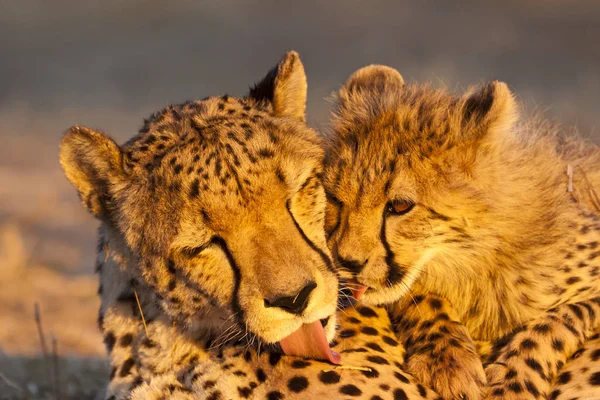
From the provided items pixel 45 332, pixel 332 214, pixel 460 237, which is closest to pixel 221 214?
pixel 332 214

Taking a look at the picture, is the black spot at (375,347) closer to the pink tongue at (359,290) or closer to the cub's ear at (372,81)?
the pink tongue at (359,290)

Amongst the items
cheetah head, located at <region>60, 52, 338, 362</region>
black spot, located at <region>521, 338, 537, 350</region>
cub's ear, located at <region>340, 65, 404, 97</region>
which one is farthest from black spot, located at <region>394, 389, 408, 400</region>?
cub's ear, located at <region>340, 65, 404, 97</region>

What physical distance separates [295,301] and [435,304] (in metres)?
0.80

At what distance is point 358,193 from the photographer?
2781 millimetres

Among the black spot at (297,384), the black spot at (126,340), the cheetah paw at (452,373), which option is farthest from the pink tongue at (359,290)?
the black spot at (126,340)

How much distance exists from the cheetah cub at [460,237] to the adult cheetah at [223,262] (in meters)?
0.14

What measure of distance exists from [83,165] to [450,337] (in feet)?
3.94

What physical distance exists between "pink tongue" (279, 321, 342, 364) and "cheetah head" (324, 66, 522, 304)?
285 millimetres

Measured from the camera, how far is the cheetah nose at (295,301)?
223cm

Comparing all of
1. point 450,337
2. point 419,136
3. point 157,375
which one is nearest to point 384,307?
point 450,337

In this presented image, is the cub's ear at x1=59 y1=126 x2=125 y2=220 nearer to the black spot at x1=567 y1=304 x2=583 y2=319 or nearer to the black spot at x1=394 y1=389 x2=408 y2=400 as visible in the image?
the black spot at x1=394 y1=389 x2=408 y2=400

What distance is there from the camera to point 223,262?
2352 mm

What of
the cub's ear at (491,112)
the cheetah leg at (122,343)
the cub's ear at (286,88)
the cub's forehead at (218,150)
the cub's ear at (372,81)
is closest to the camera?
the cub's forehead at (218,150)

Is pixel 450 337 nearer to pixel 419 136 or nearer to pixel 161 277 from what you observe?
pixel 419 136
